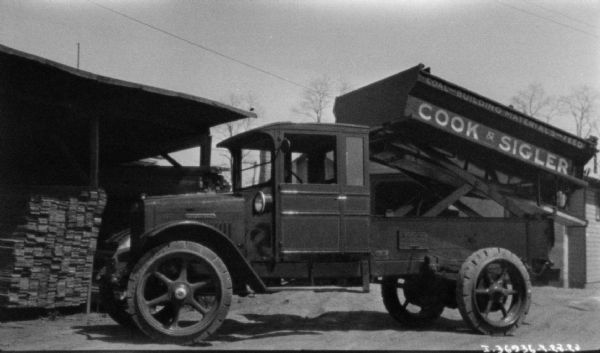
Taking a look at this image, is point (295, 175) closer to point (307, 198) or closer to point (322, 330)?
point (307, 198)

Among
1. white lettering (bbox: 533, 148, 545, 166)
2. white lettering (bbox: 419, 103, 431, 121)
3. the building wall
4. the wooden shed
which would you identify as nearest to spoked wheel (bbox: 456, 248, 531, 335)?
white lettering (bbox: 533, 148, 545, 166)

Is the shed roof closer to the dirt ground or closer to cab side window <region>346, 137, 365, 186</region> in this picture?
the dirt ground

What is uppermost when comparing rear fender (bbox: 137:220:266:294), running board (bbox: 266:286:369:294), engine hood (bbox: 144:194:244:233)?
engine hood (bbox: 144:194:244:233)

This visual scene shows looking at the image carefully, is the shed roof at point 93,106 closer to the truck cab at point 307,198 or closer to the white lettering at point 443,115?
the truck cab at point 307,198

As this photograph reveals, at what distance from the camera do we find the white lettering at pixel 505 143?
7.82m

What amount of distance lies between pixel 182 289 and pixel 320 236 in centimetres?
158

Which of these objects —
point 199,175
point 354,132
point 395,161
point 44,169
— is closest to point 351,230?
point 354,132

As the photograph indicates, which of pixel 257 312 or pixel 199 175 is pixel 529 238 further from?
pixel 199 175

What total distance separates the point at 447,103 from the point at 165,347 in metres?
4.41

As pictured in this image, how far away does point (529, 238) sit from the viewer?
309 inches

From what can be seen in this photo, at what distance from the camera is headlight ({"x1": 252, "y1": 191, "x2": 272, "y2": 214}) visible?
6584 mm

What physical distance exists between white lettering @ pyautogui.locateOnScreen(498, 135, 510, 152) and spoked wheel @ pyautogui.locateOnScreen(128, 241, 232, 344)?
3939 millimetres

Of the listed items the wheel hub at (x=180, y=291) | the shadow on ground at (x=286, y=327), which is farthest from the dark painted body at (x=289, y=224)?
the shadow on ground at (x=286, y=327)

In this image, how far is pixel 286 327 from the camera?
318 inches
